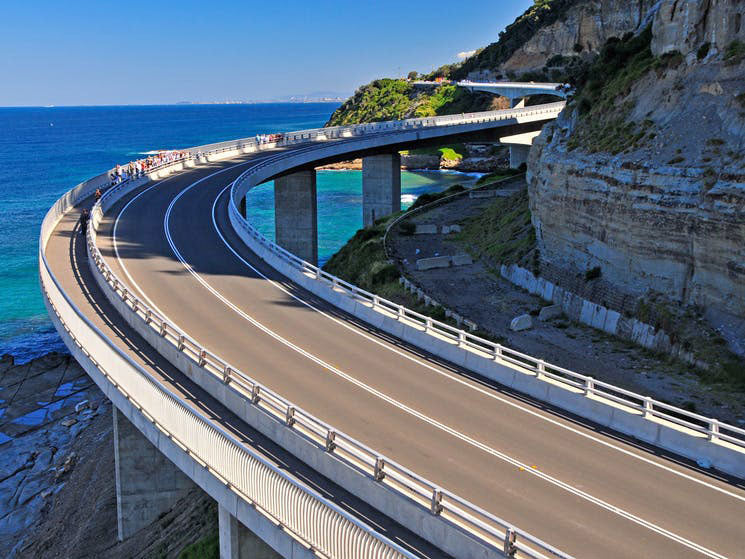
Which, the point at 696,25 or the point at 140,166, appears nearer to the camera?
the point at 696,25

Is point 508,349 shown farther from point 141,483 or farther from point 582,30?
point 582,30

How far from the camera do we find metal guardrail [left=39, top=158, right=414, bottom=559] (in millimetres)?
14297

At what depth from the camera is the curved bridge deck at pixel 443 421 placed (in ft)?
52.2

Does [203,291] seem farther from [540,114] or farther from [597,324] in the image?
[540,114]

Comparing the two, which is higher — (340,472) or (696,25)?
(696,25)

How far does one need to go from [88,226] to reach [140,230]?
12.7ft

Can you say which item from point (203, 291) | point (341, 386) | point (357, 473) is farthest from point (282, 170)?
point (357, 473)

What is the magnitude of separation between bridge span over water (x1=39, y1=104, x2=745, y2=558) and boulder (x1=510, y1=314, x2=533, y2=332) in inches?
366

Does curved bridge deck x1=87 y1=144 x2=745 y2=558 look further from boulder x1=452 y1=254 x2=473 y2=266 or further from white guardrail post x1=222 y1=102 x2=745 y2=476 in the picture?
boulder x1=452 y1=254 x2=473 y2=266

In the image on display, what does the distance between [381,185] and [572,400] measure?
191ft

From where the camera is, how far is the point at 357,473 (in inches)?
667

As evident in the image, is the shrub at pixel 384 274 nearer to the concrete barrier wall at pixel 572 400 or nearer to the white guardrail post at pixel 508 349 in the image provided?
the white guardrail post at pixel 508 349

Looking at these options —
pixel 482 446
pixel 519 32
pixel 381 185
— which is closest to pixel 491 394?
pixel 482 446

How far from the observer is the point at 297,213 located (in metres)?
64.6
